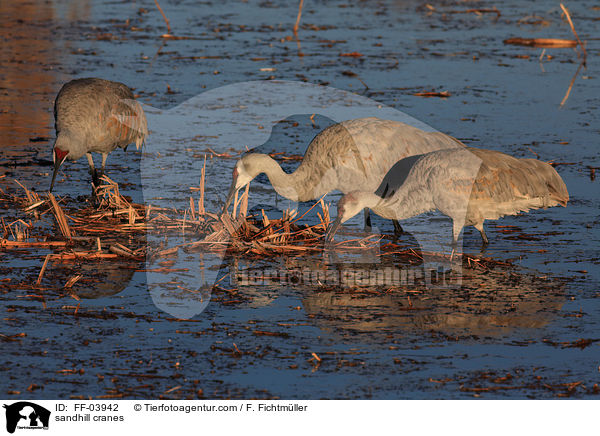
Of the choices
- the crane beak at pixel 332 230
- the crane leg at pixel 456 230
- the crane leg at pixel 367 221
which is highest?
the crane leg at pixel 456 230

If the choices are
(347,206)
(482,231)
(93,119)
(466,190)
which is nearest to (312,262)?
(347,206)

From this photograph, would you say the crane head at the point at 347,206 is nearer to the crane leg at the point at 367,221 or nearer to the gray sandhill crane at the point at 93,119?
the crane leg at the point at 367,221

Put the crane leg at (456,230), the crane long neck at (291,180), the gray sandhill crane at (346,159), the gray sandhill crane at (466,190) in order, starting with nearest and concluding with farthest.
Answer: the gray sandhill crane at (466,190), the crane leg at (456,230), the gray sandhill crane at (346,159), the crane long neck at (291,180)

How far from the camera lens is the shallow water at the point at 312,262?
229 inches

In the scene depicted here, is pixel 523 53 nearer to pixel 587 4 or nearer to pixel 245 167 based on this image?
pixel 587 4

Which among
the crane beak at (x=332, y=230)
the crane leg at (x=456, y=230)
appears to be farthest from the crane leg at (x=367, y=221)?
the crane leg at (x=456, y=230)

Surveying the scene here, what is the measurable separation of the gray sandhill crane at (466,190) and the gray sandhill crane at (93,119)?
3034 mm

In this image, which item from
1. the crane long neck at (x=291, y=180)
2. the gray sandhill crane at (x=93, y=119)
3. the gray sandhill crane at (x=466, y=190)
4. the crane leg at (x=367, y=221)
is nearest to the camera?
the gray sandhill crane at (x=466, y=190)

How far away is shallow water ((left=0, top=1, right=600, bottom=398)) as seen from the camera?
581 centimetres

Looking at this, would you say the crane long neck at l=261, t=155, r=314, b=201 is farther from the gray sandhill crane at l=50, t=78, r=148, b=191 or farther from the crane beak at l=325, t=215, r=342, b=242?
the gray sandhill crane at l=50, t=78, r=148, b=191

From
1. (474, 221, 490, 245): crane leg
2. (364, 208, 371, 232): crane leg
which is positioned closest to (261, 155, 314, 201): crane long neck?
(364, 208, 371, 232): crane leg

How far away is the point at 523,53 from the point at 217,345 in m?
11.8

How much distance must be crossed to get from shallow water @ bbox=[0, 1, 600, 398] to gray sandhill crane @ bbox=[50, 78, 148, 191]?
0.39 metres

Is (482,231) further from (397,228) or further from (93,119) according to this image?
(93,119)
